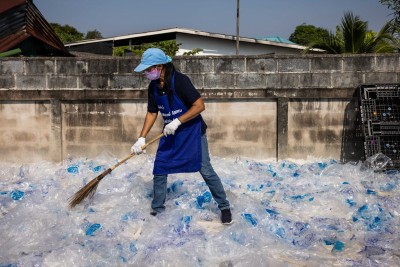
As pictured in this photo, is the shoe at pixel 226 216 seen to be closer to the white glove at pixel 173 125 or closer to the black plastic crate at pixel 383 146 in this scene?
the white glove at pixel 173 125

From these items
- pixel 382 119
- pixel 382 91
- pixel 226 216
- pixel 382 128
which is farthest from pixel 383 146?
pixel 226 216

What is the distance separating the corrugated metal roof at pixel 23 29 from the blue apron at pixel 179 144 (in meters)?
4.95

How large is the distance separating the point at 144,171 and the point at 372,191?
3.10m

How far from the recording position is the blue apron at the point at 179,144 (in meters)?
4.25

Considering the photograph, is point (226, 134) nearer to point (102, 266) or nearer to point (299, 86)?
point (299, 86)

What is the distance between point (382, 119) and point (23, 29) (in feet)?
21.5

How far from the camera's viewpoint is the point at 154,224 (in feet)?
13.8

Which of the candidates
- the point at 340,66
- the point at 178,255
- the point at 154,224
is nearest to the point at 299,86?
the point at 340,66

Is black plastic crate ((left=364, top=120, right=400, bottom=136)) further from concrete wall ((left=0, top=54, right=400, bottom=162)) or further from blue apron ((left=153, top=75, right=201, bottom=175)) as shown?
blue apron ((left=153, top=75, right=201, bottom=175))

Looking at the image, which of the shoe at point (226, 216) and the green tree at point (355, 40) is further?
the green tree at point (355, 40)

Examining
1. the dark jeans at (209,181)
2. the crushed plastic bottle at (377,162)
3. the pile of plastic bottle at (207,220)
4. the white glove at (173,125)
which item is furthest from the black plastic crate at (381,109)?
the white glove at (173,125)

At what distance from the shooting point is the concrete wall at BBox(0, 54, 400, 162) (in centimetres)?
655

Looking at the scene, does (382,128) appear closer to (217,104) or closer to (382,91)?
(382,91)

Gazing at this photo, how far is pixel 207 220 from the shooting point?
4469mm
